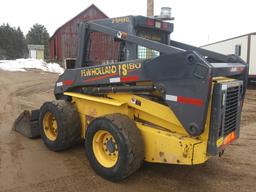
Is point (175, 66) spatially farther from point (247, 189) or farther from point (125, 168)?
point (247, 189)

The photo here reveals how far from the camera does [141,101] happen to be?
4.15m

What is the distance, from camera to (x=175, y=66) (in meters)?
3.57

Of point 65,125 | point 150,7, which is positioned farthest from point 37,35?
point 65,125

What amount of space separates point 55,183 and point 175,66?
2241 millimetres

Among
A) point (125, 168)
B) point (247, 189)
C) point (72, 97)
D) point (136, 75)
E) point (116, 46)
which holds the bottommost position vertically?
point (247, 189)

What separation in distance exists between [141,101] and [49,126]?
7.34 ft

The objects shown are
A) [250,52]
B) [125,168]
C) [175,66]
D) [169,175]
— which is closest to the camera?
[175,66]

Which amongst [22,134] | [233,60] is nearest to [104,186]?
[233,60]

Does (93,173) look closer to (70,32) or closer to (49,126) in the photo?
(49,126)

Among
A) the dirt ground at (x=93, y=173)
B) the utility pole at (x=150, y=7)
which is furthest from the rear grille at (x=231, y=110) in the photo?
the utility pole at (x=150, y=7)

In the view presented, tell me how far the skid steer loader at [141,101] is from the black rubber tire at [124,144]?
13 mm

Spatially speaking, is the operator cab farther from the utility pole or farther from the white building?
the white building

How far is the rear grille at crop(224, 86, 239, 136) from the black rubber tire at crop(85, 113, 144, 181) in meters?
1.14

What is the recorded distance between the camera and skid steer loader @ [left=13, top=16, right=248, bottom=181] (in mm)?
3490
